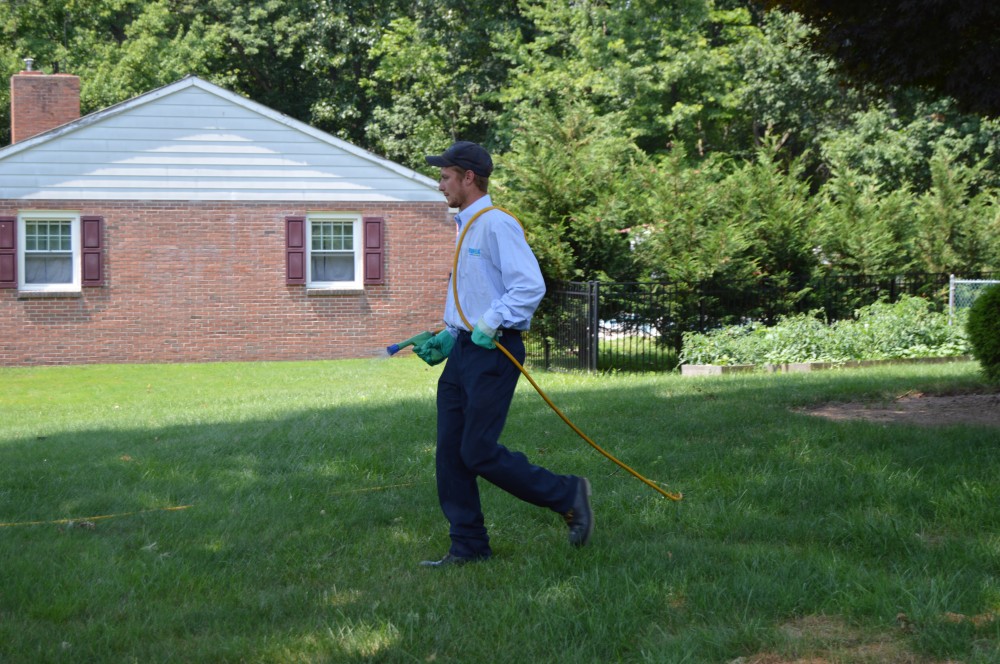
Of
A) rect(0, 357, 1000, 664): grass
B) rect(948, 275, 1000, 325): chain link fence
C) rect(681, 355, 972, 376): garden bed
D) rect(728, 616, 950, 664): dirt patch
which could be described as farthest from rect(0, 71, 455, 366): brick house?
rect(728, 616, 950, 664): dirt patch

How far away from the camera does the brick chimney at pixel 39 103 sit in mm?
21875

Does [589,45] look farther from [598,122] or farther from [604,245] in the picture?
[604,245]

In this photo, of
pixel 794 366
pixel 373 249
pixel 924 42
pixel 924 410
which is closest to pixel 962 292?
pixel 794 366

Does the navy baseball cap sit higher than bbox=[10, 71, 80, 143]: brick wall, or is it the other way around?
bbox=[10, 71, 80, 143]: brick wall

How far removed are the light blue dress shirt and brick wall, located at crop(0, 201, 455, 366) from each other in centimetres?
1667

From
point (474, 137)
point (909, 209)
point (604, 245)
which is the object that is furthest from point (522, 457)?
point (474, 137)

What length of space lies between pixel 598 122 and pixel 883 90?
10497 millimetres

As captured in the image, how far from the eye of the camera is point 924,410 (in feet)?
28.1

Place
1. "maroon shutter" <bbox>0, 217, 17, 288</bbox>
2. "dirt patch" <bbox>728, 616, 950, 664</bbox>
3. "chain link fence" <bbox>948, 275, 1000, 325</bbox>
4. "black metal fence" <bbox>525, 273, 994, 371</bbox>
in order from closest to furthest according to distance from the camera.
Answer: "dirt patch" <bbox>728, 616, 950, 664</bbox>
"black metal fence" <bbox>525, 273, 994, 371</bbox>
"chain link fence" <bbox>948, 275, 1000, 325</bbox>
"maroon shutter" <bbox>0, 217, 17, 288</bbox>

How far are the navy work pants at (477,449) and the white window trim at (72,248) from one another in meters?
17.2

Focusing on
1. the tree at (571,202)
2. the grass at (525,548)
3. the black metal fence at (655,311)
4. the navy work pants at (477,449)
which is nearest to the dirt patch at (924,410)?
the grass at (525,548)

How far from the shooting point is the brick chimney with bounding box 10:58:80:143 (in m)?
21.9

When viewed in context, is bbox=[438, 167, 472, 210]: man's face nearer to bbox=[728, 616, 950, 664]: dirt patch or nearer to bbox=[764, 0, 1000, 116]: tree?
bbox=[728, 616, 950, 664]: dirt patch

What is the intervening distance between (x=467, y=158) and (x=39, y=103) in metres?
19.7
